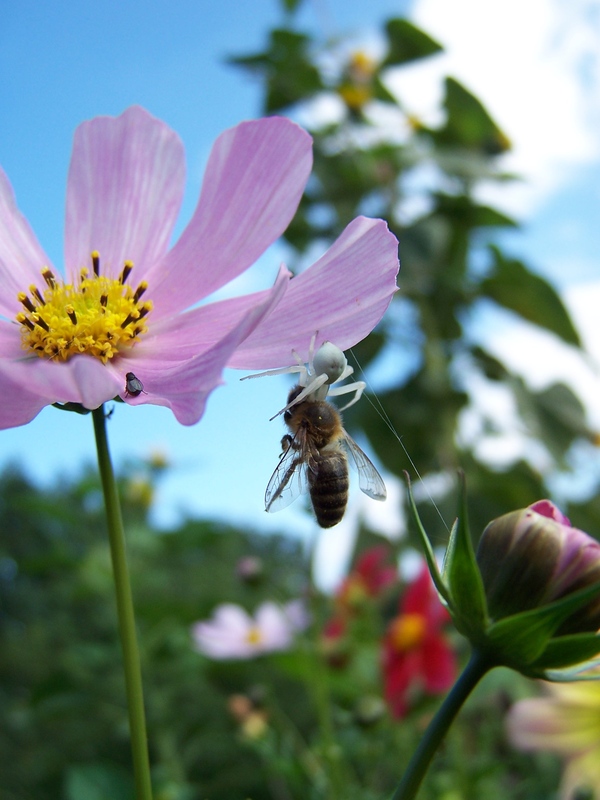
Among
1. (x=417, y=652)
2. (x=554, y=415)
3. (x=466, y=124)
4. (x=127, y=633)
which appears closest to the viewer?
(x=127, y=633)

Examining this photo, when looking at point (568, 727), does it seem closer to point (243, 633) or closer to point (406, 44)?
point (243, 633)

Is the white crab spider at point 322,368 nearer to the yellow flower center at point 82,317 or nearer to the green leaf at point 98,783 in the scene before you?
the yellow flower center at point 82,317

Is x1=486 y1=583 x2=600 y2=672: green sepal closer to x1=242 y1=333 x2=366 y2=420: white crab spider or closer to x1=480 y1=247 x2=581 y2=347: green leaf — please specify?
x1=242 y1=333 x2=366 y2=420: white crab spider

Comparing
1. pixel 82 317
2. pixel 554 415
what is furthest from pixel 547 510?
pixel 554 415

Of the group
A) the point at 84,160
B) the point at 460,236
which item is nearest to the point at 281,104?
the point at 460,236

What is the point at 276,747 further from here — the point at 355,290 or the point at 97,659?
the point at 355,290

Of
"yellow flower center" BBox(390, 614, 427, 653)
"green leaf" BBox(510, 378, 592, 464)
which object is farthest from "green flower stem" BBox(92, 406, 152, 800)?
"green leaf" BBox(510, 378, 592, 464)

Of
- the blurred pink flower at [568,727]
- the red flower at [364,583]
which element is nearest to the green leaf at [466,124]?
the red flower at [364,583]
